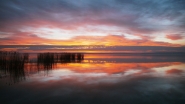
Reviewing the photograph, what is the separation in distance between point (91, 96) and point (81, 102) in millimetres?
719

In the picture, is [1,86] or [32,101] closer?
[32,101]

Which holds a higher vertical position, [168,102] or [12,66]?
[12,66]

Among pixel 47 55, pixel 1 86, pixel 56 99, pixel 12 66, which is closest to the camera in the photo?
pixel 56 99

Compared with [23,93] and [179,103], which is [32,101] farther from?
[179,103]

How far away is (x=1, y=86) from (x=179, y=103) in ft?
26.2

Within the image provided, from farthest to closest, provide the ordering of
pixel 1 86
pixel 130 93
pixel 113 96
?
pixel 1 86 < pixel 130 93 < pixel 113 96

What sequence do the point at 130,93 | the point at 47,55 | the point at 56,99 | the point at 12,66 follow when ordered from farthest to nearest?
1. the point at 47,55
2. the point at 12,66
3. the point at 130,93
4. the point at 56,99

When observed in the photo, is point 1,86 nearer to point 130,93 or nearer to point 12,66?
point 12,66

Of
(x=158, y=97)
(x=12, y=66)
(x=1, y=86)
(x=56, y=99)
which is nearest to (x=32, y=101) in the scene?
(x=56, y=99)

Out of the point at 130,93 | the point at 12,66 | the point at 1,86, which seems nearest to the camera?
the point at 130,93

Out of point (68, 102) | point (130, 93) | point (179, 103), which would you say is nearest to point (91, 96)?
point (68, 102)

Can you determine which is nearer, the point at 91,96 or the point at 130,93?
the point at 91,96

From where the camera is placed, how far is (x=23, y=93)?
5.82 m

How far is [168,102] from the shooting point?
485 cm
